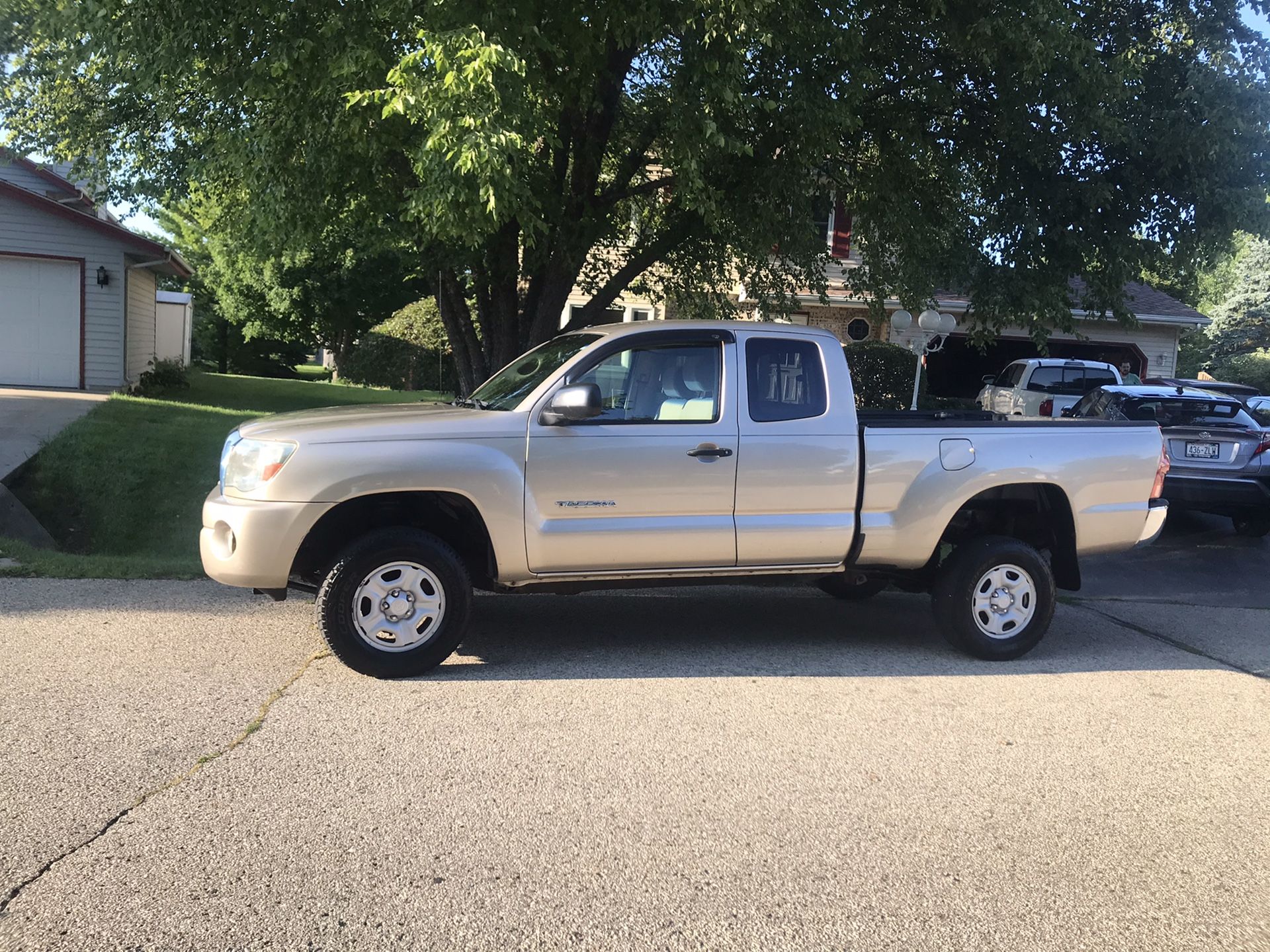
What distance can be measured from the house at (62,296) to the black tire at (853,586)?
15180mm

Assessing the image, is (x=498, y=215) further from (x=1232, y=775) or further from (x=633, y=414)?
(x=1232, y=775)

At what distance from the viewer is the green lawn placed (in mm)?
8227

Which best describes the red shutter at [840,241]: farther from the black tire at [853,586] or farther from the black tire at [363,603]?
the black tire at [363,603]

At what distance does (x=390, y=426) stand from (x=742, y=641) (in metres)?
2.72

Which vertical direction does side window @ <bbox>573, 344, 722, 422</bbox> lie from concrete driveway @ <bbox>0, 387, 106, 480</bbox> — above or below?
above

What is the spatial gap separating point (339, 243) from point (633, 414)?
28.2ft

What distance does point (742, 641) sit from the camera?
6891 mm

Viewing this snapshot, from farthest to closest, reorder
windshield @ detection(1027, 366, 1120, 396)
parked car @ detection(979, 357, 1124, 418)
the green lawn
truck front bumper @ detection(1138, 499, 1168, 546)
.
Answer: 1. windshield @ detection(1027, 366, 1120, 396)
2. parked car @ detection(979, 357, 1124, 418)
3. the green lawn
4. truck front bumper @ detection(1138, 499, 1168, 546)

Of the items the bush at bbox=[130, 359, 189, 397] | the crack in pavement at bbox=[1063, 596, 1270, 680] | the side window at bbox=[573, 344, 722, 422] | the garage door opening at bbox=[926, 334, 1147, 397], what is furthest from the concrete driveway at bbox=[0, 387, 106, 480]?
the garage door opening at bbox=[926, 334, 1147, 397]

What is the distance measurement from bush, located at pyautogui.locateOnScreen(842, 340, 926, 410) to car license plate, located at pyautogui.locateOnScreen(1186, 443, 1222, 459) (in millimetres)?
11168

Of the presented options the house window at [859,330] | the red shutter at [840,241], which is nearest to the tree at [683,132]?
the red shutter at [840,241]

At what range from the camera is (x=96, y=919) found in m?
3.26

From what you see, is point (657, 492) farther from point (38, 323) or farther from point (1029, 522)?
point (38, 323)

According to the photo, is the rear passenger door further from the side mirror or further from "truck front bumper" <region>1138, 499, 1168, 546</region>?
"truck front bumper" <region>1138, 499, 1168, 546</region>
